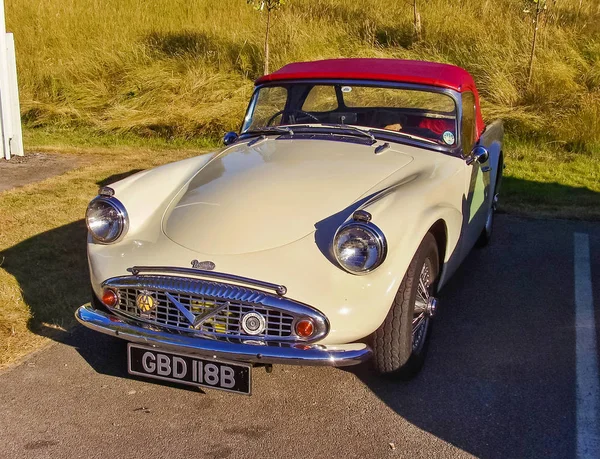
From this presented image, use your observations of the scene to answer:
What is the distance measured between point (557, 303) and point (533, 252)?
3.64 ft

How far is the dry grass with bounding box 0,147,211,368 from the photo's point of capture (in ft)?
14.2

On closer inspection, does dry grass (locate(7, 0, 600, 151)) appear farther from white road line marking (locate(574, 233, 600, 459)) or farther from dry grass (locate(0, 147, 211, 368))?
white road line marking (locate(574, 233, 600, 459))

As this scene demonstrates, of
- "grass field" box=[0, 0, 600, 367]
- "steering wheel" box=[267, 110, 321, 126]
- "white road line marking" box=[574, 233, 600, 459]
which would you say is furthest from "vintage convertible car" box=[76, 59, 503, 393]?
"grass field" box=[0, 0, 600, 367]

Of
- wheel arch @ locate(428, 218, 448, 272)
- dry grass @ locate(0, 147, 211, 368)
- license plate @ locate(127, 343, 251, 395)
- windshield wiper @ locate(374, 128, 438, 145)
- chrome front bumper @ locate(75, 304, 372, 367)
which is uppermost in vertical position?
windshield wiper @ locate(374, 128, 438, 145)

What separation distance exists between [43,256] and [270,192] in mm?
2437

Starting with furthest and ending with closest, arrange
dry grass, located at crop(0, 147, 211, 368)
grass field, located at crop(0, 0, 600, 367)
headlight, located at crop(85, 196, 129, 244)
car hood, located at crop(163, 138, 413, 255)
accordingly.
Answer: grass field, located at crop(0, 0, 600, 367), dry grass, located at crop(0, 147, 211, 368), headlight, located at crop(85, 196, 129, 244), car hood, located at crop(163, 138, 413, 255)

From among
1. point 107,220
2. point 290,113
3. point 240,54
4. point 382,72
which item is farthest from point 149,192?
point 240,54

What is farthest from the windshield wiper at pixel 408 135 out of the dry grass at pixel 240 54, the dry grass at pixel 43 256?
the dry grass at pixel 240 54

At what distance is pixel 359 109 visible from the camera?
4922 millimetres

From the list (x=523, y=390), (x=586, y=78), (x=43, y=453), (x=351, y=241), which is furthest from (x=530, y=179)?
(x=43, y=453)

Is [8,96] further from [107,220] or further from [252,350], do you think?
[252,350]

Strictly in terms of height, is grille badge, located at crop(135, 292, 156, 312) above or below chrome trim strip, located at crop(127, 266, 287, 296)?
below

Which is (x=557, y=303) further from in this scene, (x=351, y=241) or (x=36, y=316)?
(x=36, y=316)

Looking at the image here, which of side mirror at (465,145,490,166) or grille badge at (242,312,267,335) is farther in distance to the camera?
side mirror at (465,145,490,166)
